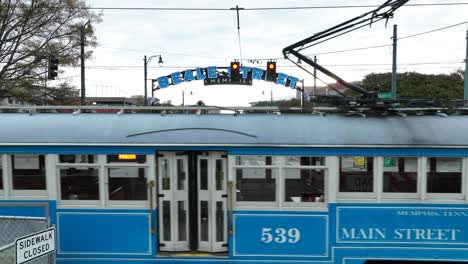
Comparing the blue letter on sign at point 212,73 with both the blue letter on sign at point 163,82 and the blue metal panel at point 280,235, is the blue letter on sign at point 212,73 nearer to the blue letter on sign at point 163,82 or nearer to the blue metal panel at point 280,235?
the blue letter on sign at point 163,82

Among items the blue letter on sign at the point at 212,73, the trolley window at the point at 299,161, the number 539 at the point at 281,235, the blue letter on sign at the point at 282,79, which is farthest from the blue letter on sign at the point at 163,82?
the number 539 at the point at 281,235

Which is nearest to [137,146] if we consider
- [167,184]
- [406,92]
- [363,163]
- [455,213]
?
[167,184]

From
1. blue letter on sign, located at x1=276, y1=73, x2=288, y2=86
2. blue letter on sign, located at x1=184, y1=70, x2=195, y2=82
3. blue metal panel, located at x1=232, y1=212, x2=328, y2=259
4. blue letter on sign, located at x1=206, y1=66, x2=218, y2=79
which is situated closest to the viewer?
blue metal panel, located at x1=232, y1=212, x2=328, y2=259

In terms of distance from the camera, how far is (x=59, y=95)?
867 inches

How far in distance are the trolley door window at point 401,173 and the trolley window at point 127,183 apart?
3.51 meters

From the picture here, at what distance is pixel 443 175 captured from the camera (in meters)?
5.82

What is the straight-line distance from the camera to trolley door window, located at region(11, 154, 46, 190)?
6.05 metres

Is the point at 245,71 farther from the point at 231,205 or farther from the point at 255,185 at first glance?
the point at 231,205

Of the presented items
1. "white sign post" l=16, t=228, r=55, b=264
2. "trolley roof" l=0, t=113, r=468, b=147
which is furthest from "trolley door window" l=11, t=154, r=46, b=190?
"white sign post" l=16, t=228, r=55, b=264

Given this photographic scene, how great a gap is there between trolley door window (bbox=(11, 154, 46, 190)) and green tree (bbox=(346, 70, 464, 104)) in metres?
45.1

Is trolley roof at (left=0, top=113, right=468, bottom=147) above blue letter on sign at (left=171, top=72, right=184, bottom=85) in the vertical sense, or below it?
below

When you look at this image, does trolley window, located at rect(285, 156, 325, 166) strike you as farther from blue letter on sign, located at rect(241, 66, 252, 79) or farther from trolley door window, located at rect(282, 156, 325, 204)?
blue letter on sign, located at rect(241, 66, 252, 79)

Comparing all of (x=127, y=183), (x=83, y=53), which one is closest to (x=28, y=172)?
(x=127, y=183)

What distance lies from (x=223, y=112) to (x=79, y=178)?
2.44m
